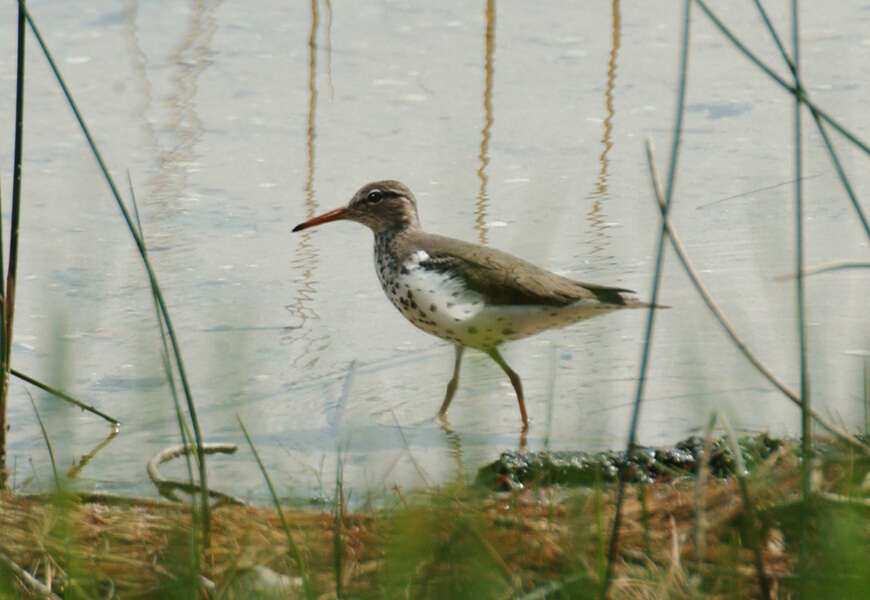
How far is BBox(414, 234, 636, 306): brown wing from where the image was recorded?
5.91m

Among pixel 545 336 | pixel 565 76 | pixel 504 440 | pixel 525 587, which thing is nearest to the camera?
pixel 525 587

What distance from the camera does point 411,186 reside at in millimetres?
8156

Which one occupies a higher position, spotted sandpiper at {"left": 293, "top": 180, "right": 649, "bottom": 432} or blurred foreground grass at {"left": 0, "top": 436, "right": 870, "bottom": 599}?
blurred foreground grass at {"left": 0, "top": 436, "right": 870, "bottom": 599}

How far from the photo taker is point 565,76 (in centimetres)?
976

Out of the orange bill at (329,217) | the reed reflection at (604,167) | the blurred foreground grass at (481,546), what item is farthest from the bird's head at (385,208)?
the blurred foreground grass at (481,546)

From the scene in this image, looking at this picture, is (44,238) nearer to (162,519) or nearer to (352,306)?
(352,306)

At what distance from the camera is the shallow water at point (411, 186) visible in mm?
5145

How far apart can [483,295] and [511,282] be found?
0.45ft

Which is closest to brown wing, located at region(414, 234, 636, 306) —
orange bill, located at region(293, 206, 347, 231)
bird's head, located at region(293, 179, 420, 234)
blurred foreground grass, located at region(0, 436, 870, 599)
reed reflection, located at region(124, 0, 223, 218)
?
bird's head, located at region(293, 179, 420, 234)

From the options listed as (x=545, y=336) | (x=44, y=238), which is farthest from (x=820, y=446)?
(x=44, y=238)

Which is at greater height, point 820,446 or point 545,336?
point 820,446

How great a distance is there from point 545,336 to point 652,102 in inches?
123

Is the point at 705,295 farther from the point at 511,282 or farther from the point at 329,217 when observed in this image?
the point at 329,217

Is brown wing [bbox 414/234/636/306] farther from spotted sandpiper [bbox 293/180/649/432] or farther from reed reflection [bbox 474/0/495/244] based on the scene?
reed reflection [bbox 474/0/495/244]
